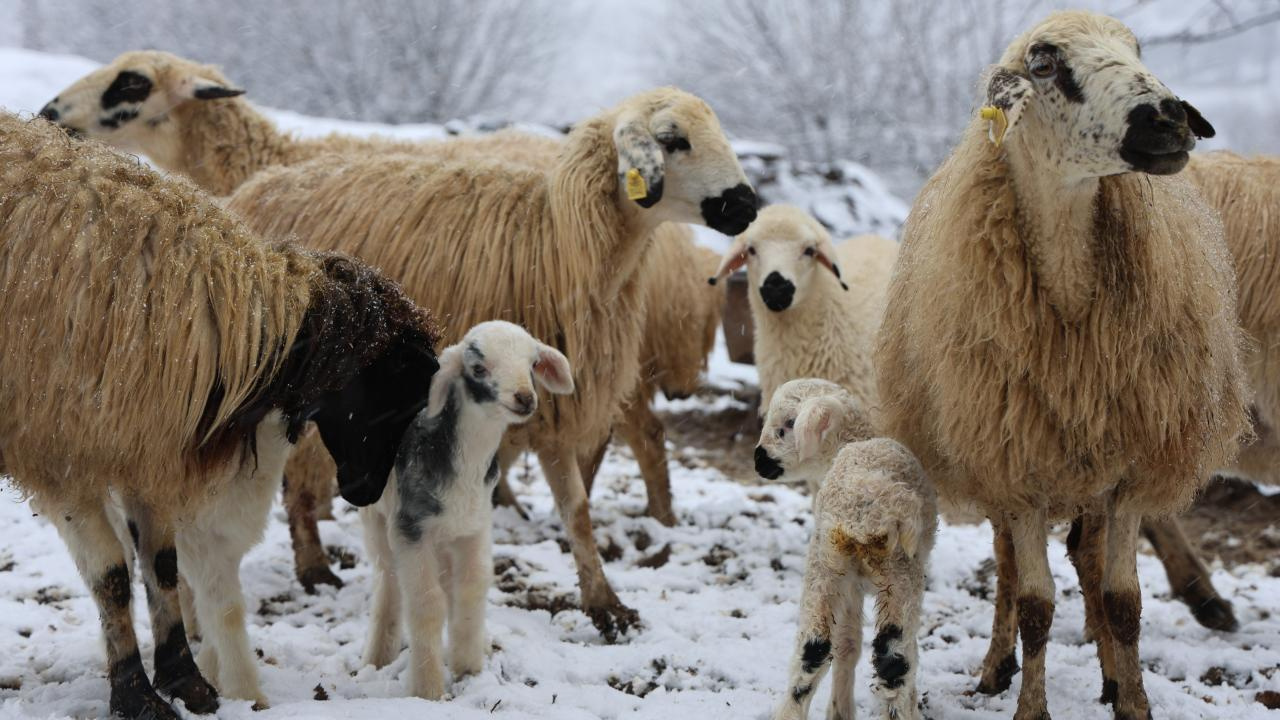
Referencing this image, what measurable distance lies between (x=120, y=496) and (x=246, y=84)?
29.4 meters

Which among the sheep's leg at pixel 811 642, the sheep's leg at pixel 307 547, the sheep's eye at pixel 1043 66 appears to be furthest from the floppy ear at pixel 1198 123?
the sheep's leg at pixel 307 547

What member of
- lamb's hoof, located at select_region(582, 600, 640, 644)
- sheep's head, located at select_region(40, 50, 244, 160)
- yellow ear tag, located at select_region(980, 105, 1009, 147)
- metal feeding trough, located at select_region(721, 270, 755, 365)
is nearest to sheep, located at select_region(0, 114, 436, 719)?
lamb's hoof, located at select_region(582, 600, 640, 644)

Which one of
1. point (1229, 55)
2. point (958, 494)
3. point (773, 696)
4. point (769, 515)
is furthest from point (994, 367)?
point (1229, 55)

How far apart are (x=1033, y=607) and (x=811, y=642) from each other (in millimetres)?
906

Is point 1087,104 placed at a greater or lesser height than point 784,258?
greater

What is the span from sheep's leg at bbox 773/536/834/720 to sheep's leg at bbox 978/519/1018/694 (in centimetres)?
119

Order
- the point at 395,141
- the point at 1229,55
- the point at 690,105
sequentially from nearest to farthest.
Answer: the point at 690,105 → the point at 395,141 → the point at 1229,55

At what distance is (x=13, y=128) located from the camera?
3.92 m

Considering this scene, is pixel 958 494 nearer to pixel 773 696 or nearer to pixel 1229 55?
pixel 773 696

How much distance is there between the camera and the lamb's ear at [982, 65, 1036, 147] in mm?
3484

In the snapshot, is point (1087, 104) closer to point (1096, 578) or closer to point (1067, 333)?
point (1067, 333)

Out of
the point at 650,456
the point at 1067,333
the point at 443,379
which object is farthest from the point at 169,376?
the point at 650,456

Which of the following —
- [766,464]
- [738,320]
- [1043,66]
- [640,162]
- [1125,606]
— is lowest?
[738,320]

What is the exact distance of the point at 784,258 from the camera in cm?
604
